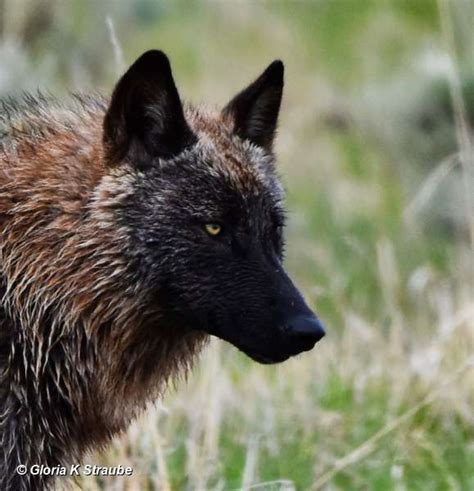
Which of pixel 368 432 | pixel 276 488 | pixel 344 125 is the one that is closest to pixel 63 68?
pixel 344 125

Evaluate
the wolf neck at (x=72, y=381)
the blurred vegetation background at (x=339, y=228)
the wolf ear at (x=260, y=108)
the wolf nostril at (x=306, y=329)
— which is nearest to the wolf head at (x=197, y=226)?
the wolf nostril at (x=306, y=329)

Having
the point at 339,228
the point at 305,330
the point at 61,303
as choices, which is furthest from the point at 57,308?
the point at 339,228

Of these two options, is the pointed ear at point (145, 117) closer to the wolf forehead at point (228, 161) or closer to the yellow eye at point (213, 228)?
the wolf forehead at point (228, 161)

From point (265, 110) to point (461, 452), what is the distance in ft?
7.34

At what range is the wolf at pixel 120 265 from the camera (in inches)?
212

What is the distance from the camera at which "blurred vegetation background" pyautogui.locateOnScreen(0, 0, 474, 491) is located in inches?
276

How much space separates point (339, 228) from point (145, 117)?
8.67 meters

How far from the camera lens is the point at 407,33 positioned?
18.7 m

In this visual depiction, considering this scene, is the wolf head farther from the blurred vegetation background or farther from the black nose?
the blurred vegetation background

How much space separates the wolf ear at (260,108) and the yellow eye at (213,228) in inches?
23.3

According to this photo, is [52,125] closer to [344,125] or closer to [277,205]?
[277,205]

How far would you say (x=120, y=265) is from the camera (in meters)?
5.45

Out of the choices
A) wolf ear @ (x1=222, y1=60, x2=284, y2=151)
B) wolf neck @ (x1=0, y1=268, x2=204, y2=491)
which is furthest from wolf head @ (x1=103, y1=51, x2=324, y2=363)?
wolf ear @ (x1=222, y1=60, x2=284, y2=151)

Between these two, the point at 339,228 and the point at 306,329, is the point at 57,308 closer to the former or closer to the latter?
the point at 306,329
